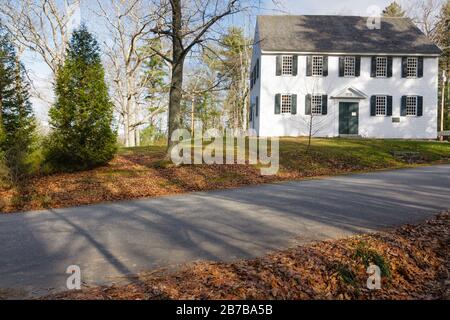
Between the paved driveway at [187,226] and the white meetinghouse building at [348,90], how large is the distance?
52.0 ft

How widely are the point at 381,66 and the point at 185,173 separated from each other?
20394 mm

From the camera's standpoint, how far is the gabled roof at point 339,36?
87.0 ft

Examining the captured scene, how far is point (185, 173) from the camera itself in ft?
43.3

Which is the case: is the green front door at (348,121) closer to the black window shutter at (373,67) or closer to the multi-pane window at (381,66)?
the black window shutter at (373,67)

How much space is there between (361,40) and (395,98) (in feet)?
17.6

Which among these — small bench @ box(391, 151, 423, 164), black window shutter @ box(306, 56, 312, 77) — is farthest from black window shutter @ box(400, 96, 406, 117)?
small bench @ box(391, 151, 423, 164)

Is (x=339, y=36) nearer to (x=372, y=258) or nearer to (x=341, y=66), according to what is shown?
(x=341, y=66)

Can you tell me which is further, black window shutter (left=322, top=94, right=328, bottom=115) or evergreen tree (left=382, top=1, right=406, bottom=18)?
evergreen tree (left=382, top=1, right=406, bottom=18)

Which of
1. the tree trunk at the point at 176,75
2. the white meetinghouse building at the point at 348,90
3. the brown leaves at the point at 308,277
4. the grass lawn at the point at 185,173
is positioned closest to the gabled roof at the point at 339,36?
the white meetinghouse building at the point at 348,90

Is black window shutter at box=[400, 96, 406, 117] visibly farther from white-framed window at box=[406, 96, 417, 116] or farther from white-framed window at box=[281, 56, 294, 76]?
white-framed window at box=[281, 56, 294, 76]

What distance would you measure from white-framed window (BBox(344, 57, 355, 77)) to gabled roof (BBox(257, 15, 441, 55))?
0.60 meters

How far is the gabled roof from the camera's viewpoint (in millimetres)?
26531

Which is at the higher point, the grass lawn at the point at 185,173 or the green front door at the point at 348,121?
the green front door at the point at 348,121

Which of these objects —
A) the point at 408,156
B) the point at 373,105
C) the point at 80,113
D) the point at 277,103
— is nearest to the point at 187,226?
the point at 80,113
